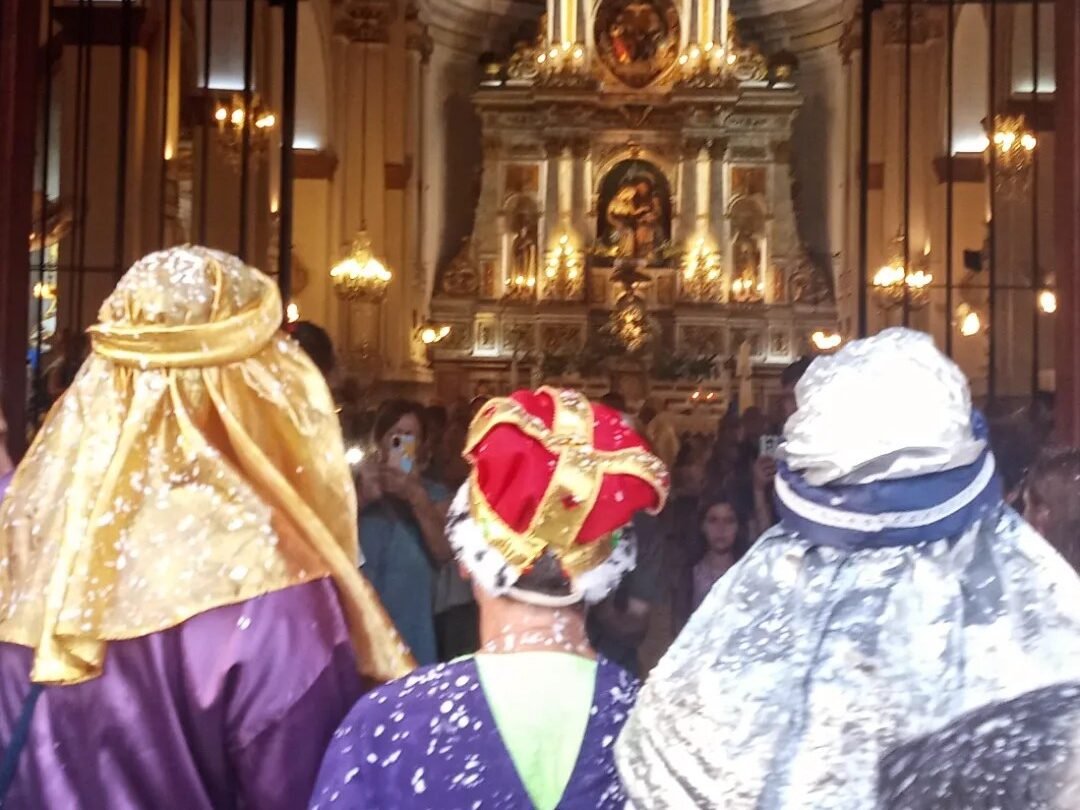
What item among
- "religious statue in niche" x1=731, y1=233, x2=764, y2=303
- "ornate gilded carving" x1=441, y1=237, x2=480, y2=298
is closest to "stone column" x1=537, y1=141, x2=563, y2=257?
"ornate gilded carving" x1=441, y1=237, x2=480, y2=298

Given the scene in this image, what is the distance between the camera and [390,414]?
14.8ft

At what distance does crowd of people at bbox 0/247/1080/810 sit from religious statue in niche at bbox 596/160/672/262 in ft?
55.3

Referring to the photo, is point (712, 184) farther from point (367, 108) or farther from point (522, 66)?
point (367, 108)

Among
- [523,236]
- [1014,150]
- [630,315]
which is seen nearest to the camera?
[1014,150]

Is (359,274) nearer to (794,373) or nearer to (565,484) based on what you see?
(794,373)

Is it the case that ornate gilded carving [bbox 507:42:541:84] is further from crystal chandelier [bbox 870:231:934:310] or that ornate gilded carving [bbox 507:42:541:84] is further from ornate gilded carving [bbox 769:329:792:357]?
crystal chandelier [bbox 870:231:934:310]

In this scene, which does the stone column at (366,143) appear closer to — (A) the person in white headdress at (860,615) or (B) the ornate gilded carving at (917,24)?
(B) the ornate gilded carving at (917,24)

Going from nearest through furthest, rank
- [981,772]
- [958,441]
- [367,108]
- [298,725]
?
[981,772] → [958,441] → [298,725] → [367,108]

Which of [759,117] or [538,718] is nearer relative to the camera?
[538,718]

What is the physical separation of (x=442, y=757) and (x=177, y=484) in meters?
0.58

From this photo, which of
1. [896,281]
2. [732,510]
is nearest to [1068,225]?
[732,510]

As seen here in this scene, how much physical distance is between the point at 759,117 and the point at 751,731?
18405 mm

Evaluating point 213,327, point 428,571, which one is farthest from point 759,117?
point 213,327

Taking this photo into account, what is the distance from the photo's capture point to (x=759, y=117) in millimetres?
18938
